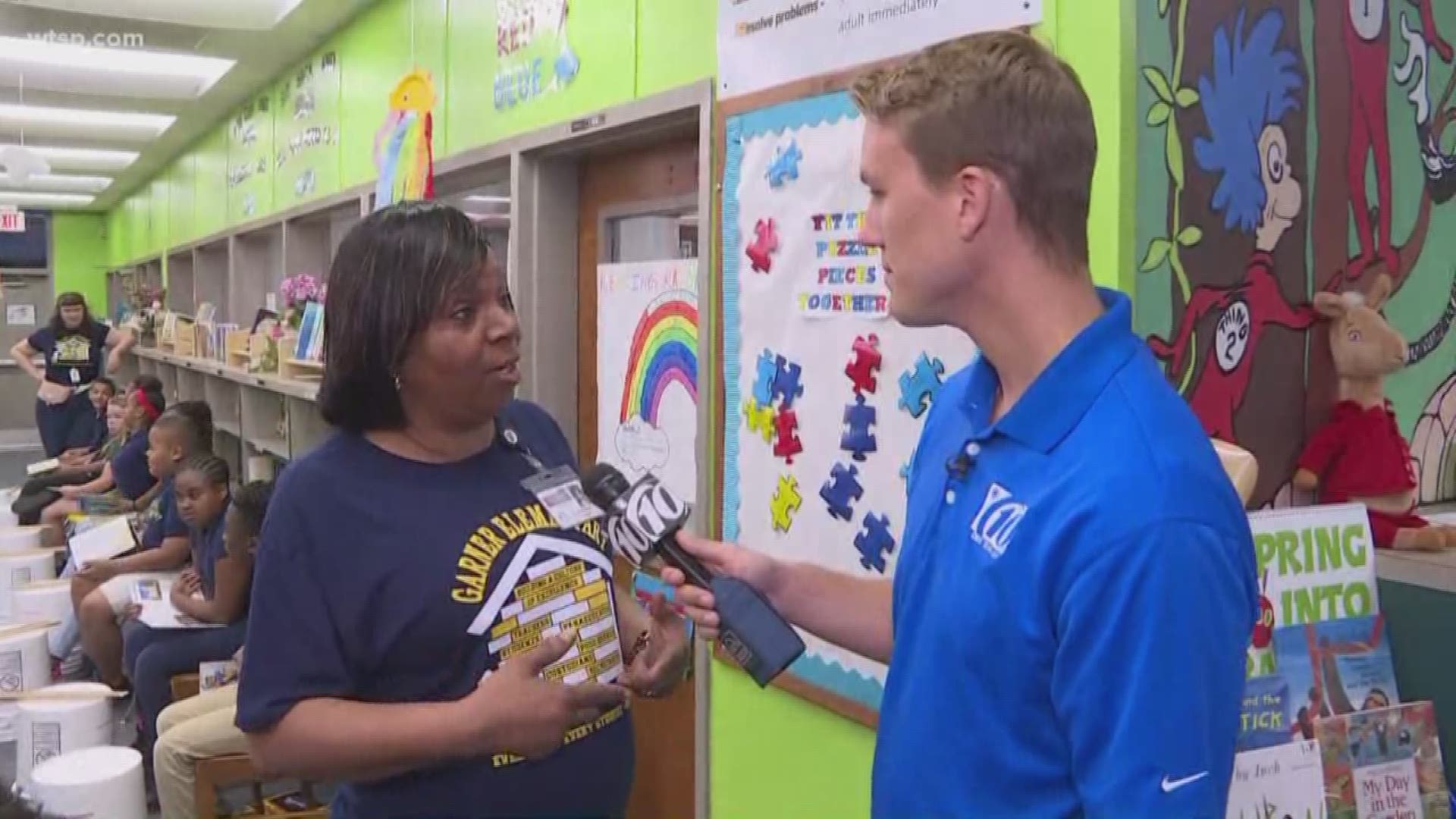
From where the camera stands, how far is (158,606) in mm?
4000

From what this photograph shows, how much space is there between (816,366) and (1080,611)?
50.4 inches

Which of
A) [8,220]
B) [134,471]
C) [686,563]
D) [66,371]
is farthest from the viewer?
[66,371]

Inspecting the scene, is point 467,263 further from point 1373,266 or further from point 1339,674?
point 1373,266

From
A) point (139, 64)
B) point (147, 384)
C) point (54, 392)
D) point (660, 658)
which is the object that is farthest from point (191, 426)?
point (54, 392)

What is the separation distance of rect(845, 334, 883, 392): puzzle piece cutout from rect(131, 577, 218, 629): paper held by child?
2720 millimetres

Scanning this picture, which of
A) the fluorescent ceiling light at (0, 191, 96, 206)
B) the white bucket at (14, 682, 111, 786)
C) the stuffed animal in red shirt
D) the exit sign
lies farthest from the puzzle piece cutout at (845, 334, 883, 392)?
the fluorescent ceiling light at (0, 191, 96, 206)

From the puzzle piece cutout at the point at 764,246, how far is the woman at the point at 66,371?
692cm

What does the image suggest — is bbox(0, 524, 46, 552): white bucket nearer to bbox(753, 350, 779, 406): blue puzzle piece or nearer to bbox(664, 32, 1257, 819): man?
bbox(753, 350, 779, 406): blue puzzle piece

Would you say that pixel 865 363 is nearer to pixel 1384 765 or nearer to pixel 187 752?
pixel 1384 765

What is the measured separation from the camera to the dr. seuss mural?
1565 mm

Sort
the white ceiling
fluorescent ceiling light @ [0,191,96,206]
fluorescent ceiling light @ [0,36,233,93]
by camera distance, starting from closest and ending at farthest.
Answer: the white ceiling < fluorescent ceiling light @ [0,36,233,93] < fluorescent ceiling light @ [0,191,96,206]

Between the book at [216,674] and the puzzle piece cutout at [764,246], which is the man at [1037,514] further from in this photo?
the book at [216,674]

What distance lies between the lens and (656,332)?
2.74m

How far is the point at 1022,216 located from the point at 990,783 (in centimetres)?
48
